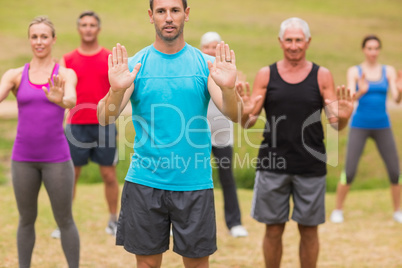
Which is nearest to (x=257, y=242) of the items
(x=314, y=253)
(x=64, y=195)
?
(x=314, y=253)

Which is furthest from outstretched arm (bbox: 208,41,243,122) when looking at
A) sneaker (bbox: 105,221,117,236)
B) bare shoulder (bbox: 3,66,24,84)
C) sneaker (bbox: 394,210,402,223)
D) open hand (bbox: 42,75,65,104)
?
sneaker (bbox: 394,210,402,223)

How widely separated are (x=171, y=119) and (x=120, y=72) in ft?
1.54

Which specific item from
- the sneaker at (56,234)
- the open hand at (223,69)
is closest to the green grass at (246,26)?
the sneaker at (56,234)

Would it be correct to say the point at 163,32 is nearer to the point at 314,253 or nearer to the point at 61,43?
the point at 314,253

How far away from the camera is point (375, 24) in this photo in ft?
104

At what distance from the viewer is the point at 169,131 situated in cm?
394

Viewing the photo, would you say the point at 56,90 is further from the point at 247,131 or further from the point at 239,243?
the point at 247,131

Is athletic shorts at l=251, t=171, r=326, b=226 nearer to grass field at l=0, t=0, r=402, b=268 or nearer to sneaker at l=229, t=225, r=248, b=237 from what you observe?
grass field at l=0, t=0, r=402, b=268

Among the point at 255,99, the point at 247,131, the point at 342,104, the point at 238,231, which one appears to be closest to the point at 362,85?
the point at 238,231

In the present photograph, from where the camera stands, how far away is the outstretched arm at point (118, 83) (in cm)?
378

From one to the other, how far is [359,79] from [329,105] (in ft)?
10.3

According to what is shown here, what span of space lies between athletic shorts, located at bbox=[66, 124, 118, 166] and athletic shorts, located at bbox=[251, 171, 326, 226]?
8.30 ft

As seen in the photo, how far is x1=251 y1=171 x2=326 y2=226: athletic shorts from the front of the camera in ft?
17.0

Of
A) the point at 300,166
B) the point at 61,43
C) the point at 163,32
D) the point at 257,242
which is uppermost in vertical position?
the point at 61,43
